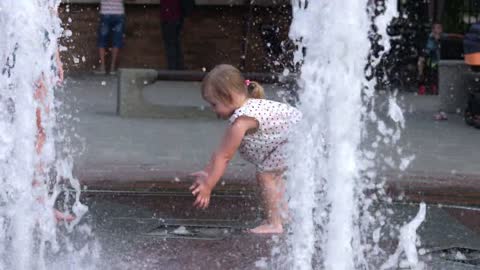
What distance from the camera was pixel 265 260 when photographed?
535cm

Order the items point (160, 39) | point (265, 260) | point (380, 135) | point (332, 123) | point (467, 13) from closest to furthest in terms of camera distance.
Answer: point (332, 123) < point (265, 260) < point (380, 135) < point (467, 13) < point (160, 39)

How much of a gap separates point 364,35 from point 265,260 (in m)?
1.11

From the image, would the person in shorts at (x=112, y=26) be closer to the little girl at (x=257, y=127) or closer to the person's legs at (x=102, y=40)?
the person's legs at (x=102, y=40)

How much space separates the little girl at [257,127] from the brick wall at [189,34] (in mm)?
11339

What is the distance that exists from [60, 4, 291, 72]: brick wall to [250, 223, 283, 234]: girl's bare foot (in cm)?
1143

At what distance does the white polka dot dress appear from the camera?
606 centimetres

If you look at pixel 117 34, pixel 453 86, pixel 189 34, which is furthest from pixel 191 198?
pixel 189 34

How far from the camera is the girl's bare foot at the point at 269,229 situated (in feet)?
19.9

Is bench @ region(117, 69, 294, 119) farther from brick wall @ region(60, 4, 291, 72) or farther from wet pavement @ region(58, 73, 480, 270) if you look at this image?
brick wall @ region(60, 4, 291, 72)

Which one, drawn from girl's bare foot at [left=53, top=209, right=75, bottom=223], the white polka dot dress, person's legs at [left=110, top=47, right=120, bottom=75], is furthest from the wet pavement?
person's legs at [left=110, top=47, right=120, bottom=75]

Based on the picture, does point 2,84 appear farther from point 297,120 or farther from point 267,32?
point 267,32

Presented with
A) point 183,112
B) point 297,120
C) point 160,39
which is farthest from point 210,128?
point 160,39

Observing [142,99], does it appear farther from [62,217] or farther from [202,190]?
[202,190]

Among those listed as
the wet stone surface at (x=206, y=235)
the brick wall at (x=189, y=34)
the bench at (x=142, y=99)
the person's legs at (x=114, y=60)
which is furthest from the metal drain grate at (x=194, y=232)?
the brick wall at (x=189, y=34)
